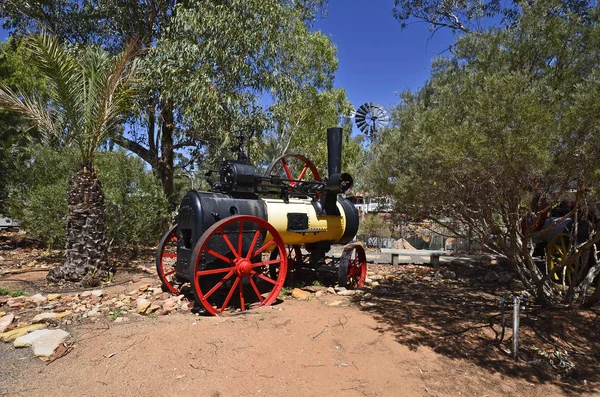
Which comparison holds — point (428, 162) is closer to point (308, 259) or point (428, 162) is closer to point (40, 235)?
point (308, 259)

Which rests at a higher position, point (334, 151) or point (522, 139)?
point (334, 151)

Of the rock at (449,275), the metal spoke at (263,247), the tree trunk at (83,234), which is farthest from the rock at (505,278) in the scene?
the tree trunk at (83,234)

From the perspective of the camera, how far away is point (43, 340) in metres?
4.06

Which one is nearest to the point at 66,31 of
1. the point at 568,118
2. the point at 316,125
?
the point at 316,125

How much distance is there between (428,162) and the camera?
17.9 feet

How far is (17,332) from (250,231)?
2.84m

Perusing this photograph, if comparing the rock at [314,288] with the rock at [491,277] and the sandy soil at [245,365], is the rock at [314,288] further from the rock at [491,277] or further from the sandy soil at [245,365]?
the rock at [491,277]

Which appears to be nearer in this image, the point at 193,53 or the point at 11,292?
the point at 11,292

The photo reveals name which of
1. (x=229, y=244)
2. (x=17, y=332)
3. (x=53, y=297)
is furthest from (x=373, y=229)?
(x=17, y=332)

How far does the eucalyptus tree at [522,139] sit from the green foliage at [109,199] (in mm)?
6280

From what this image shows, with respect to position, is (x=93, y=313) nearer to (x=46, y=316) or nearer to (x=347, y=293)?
(x=46, y=316)

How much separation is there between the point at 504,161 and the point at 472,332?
2.11 metres

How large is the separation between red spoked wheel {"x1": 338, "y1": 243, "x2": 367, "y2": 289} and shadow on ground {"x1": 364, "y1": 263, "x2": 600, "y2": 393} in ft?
2.09

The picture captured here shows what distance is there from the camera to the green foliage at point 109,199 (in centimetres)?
913
